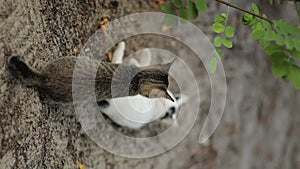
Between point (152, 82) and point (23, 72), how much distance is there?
17.2 inches

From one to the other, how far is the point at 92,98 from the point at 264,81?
172cm

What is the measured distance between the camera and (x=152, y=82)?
170 cm

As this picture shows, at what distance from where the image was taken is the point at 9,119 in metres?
1.80

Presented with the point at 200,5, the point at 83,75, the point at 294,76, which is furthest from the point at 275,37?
the point at 83,75

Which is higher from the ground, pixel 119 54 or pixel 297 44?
pixel 297 44

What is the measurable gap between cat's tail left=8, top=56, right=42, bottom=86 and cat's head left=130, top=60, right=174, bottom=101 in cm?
33

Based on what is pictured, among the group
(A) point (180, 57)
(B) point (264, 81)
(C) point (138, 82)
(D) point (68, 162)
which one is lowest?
(D) point (68, 162)

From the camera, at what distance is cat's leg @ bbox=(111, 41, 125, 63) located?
2.50m

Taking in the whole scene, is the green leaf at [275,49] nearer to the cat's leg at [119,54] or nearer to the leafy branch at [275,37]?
the leafy branch at [275,37]

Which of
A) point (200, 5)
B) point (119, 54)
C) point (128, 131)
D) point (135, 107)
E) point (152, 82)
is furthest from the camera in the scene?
point (128, 131)

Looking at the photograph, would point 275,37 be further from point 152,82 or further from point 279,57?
point 152,82

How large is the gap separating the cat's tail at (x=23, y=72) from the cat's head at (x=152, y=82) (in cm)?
33

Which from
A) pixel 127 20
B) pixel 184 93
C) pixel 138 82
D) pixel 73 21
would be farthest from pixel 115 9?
pixel 138 82

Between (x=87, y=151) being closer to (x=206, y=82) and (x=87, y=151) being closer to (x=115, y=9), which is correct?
(x=115, y=9)
